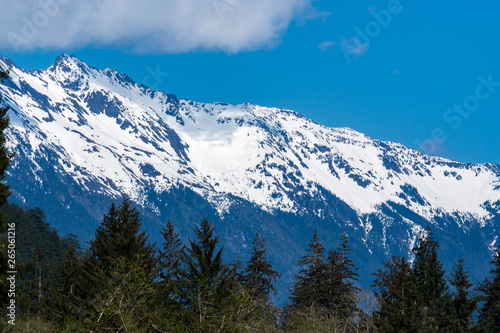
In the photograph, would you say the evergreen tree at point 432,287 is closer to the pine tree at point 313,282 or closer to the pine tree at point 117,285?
the pine tree at point 313,282

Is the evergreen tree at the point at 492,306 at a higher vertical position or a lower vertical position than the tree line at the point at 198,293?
higher

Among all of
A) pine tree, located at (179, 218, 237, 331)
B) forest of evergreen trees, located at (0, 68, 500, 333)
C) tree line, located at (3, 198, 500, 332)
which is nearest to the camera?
forest of evergreen trees, located at (0, 68, 500, 333)

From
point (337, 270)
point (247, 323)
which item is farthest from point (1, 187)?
point (337, 270)

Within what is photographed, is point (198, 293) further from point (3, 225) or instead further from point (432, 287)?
point (432, 287)

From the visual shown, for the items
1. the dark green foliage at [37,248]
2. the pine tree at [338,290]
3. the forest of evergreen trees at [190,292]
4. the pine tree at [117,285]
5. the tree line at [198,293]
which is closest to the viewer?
the pine tree at [117,285]

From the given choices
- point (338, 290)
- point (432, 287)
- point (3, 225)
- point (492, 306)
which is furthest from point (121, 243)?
point (492, 306)

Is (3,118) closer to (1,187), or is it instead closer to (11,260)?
(1,187)

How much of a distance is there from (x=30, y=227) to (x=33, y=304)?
69.5m

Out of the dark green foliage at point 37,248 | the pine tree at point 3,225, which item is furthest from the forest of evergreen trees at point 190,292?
the dark green foliage at point 37,248

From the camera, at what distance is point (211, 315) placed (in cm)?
2842

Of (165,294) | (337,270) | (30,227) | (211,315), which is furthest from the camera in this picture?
(30,227)

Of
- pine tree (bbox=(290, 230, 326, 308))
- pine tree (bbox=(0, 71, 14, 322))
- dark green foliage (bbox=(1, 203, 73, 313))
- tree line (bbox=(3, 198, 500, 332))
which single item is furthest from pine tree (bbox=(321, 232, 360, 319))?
pine tree (bbox=(0, 71, 14, 322))

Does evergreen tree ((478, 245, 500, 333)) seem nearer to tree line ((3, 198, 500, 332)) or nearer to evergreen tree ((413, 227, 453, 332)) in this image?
tree line ((3, 198, 500, 332))

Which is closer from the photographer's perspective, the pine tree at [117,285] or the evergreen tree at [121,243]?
the pine tree at [117,285]
